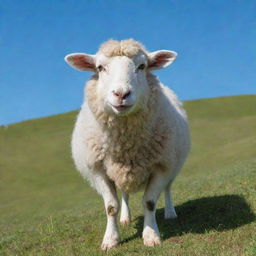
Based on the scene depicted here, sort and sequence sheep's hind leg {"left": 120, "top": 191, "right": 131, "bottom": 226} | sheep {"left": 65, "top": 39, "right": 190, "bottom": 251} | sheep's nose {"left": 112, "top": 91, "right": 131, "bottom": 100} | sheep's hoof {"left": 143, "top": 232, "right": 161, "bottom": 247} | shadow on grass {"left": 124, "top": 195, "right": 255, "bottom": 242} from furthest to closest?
1. sheep's hind leg {"left": 120, "top": 191, "right": 131, "bottom": 226}
2. shadow on grass {"left": 124, "top": 195, "right": 255, "bottom": 242}
3. sheep {"left": 65, "top": 39, "right": 190, "bottom": 251}
4. sheep's hoof {"left": 143, "top": 232, "right": 161, "bottom": 247}
5. sheep's nose {"left": 112, "top": 91, "right": 131, "bottom": 100}

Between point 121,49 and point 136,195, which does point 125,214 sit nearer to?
point 121,49

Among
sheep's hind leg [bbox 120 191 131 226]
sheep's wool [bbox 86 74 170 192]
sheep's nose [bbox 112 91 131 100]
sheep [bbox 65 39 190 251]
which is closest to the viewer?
sheep's nose [bbox 112 91 131 100]

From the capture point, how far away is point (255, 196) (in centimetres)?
997

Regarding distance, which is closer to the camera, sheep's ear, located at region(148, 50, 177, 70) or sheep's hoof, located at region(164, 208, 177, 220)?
sheep's ear, located at region(148, 50, 177, 70)

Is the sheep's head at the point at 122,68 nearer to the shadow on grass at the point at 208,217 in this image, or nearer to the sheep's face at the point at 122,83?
the sheep's face at the point at 122,83

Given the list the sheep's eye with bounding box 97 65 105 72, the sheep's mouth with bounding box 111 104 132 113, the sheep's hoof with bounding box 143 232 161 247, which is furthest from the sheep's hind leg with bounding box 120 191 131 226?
the sheep's mouth with bounding box 111 104 132 113

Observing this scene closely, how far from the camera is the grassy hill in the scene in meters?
7.65

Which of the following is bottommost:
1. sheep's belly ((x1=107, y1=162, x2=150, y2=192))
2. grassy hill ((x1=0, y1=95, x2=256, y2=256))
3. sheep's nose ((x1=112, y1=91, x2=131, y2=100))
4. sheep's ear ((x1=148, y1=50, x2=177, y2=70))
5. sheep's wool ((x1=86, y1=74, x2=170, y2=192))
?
grassy hill ((x1=0, y1=95, x2=256, y2=256))

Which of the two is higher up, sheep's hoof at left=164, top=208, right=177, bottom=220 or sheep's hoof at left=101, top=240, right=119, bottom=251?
sheep's hoof at left=101, top=240, right=119, bottom=251

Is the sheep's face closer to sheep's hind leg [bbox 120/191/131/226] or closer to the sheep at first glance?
the sheep

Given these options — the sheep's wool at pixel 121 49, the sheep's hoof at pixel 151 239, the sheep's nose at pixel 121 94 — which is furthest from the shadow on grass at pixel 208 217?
the sheep's wool at pixel 121 49

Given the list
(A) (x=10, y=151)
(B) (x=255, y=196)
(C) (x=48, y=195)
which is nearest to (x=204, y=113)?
(A) (x=10, y=151)

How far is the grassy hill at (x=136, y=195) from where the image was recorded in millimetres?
7650

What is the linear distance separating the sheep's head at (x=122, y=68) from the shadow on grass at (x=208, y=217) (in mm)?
2401
